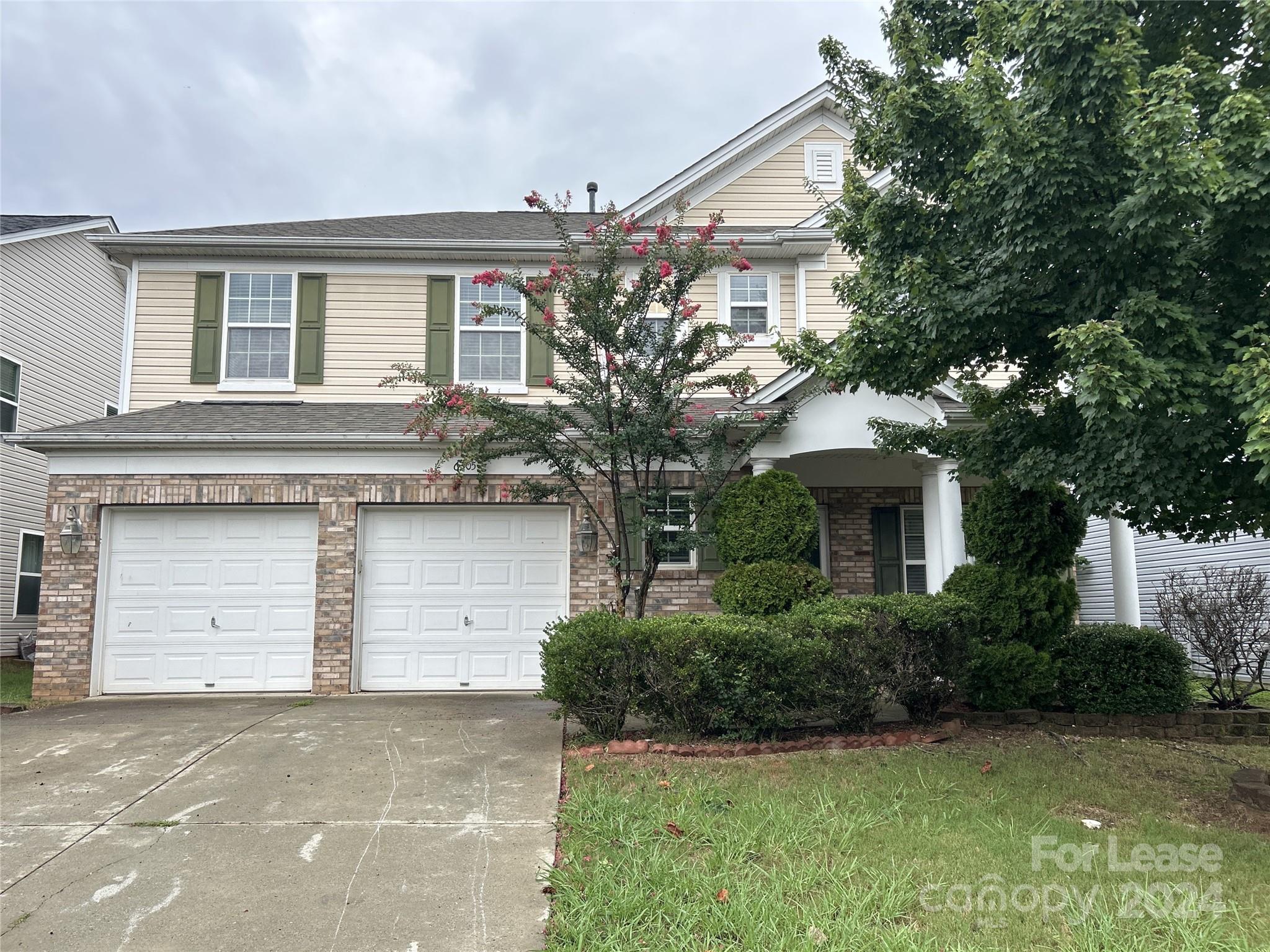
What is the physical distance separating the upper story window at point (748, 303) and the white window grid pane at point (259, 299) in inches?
244

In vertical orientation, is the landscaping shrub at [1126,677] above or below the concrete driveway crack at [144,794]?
above

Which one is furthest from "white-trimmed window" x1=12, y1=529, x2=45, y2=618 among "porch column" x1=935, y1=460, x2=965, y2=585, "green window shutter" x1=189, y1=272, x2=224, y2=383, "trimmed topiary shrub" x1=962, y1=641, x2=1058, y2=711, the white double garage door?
"trimmed topiary shrub" x1=962, y1=641, x2=1058, y2=711

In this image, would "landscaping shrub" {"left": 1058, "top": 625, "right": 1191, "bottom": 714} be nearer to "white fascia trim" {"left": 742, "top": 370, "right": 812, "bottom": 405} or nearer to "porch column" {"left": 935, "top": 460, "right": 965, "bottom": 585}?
"porch column" {"left": 935, "top": 460, "right": 965, "bottom": 585}

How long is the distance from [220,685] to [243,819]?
201 inches

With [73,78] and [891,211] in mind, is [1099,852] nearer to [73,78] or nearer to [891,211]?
[891,211]

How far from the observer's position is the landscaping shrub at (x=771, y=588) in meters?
8.09

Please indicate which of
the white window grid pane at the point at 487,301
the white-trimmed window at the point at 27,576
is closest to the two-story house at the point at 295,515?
the white window grid pane at the point at 487,301

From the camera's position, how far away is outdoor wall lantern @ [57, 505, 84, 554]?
31.0ft

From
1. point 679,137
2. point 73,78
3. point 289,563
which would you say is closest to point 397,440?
point 289,563

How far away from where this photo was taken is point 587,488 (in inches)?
392

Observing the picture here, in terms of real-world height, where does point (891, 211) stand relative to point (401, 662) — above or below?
above

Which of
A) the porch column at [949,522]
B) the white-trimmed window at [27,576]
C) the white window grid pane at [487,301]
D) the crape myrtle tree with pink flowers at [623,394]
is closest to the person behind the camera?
the crape myrtle tree with pink flowers at [623,394]

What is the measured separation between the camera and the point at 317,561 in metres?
9.76

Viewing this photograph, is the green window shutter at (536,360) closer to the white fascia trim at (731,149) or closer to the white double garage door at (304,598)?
the white double garage door at (304,598)
